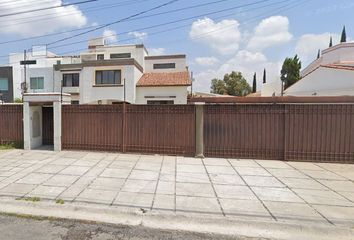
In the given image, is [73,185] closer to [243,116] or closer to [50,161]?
[50,161]

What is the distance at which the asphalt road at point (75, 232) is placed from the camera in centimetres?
364

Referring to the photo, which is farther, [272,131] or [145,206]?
[272,131]

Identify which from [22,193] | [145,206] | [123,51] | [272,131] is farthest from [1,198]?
[123,51]

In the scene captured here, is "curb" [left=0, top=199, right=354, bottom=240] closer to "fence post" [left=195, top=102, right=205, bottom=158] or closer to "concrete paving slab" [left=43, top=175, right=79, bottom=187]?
"concrete paving slab" [left=43, top=175, right=79, bottom=187]

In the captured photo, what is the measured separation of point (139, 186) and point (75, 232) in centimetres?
212

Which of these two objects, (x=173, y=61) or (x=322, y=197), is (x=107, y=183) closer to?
(x=322, y=197)

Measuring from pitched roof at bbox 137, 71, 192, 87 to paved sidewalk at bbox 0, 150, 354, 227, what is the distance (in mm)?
15105

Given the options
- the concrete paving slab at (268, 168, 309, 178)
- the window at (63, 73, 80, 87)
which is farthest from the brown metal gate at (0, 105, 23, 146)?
the window at (63, 73, 80, 87)

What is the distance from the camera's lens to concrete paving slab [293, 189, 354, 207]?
16.3 ft

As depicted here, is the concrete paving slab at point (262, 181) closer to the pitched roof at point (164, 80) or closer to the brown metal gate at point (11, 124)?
the brown metal gate at point (11, 124)

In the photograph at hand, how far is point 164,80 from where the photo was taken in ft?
78.0

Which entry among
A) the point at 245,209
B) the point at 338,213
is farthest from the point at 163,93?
the point at 338,213

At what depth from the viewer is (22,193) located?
5207 millimetres

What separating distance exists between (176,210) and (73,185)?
2744 mm
